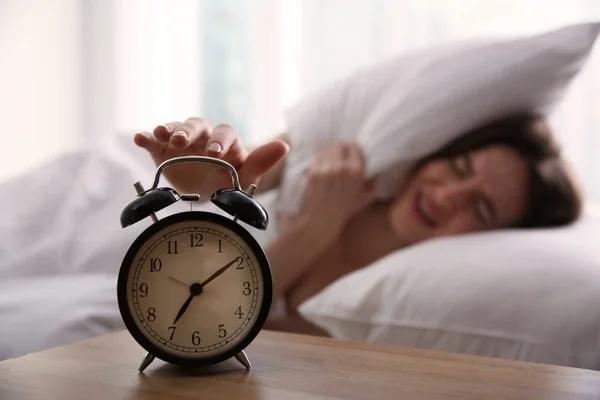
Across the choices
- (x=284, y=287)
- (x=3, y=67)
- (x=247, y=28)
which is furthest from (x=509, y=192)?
(x=3, y=67)

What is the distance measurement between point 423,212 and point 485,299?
15.8 inches

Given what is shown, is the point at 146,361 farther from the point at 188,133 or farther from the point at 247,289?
the point at 188,133

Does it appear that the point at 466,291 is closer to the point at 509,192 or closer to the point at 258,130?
the point at 509,192

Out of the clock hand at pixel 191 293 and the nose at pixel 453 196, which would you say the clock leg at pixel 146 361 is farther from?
the nose at pixel 453 196

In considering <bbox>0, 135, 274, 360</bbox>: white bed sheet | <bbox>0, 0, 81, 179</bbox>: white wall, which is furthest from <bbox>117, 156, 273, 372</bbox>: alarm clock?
<bbox>0, 0, 81, 179</bbox>: white wall

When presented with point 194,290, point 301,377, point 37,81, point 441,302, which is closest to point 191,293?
point 194,290

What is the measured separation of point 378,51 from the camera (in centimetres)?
251

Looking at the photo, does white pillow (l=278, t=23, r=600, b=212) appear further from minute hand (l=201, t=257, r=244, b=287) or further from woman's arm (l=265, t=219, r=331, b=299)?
minute hand (l=201, t=257, r=244, b=287)

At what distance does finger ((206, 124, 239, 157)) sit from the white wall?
2.47 meters

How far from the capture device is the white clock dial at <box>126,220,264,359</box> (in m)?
0.74

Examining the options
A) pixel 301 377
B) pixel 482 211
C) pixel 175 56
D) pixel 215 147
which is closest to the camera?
pixel 301 377

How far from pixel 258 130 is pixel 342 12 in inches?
23.3

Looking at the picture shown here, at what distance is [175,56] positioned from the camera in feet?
10.3

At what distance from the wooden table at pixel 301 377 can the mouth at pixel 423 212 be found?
712mm
